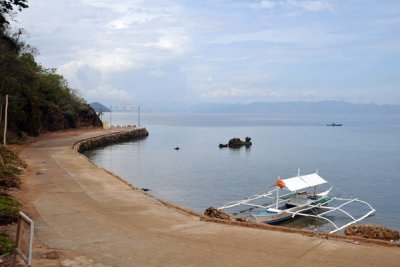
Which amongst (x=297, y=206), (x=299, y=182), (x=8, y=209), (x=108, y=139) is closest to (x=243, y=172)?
(x=297, y=206)

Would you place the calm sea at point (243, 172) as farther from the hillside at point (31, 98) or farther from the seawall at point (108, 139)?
the hillside at point (31, 98)

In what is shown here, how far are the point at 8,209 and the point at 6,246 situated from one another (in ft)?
11.0

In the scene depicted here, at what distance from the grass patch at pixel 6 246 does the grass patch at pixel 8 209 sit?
67.9 inches

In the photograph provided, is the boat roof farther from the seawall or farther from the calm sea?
the seawall

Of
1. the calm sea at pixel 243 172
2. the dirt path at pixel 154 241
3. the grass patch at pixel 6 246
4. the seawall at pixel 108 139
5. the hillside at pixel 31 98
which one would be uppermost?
the hillside at pixel 31 98

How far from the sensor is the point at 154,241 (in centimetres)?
995

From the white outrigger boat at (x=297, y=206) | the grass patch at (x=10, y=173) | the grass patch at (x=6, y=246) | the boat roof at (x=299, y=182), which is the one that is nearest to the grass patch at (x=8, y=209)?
the grass patch at (x=6, y=246)

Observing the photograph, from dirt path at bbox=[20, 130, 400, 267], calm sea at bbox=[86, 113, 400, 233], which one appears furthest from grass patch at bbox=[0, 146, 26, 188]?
calm sea at bbox=[86, 113, 400, 233]

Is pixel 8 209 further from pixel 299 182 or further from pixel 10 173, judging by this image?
pixel 299 182

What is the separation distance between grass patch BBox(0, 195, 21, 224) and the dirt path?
463 millimetres

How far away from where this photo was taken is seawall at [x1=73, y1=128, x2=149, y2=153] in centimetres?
4763

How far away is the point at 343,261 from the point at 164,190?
21.9 meters

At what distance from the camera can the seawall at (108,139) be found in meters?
47.6

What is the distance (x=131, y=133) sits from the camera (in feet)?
257
